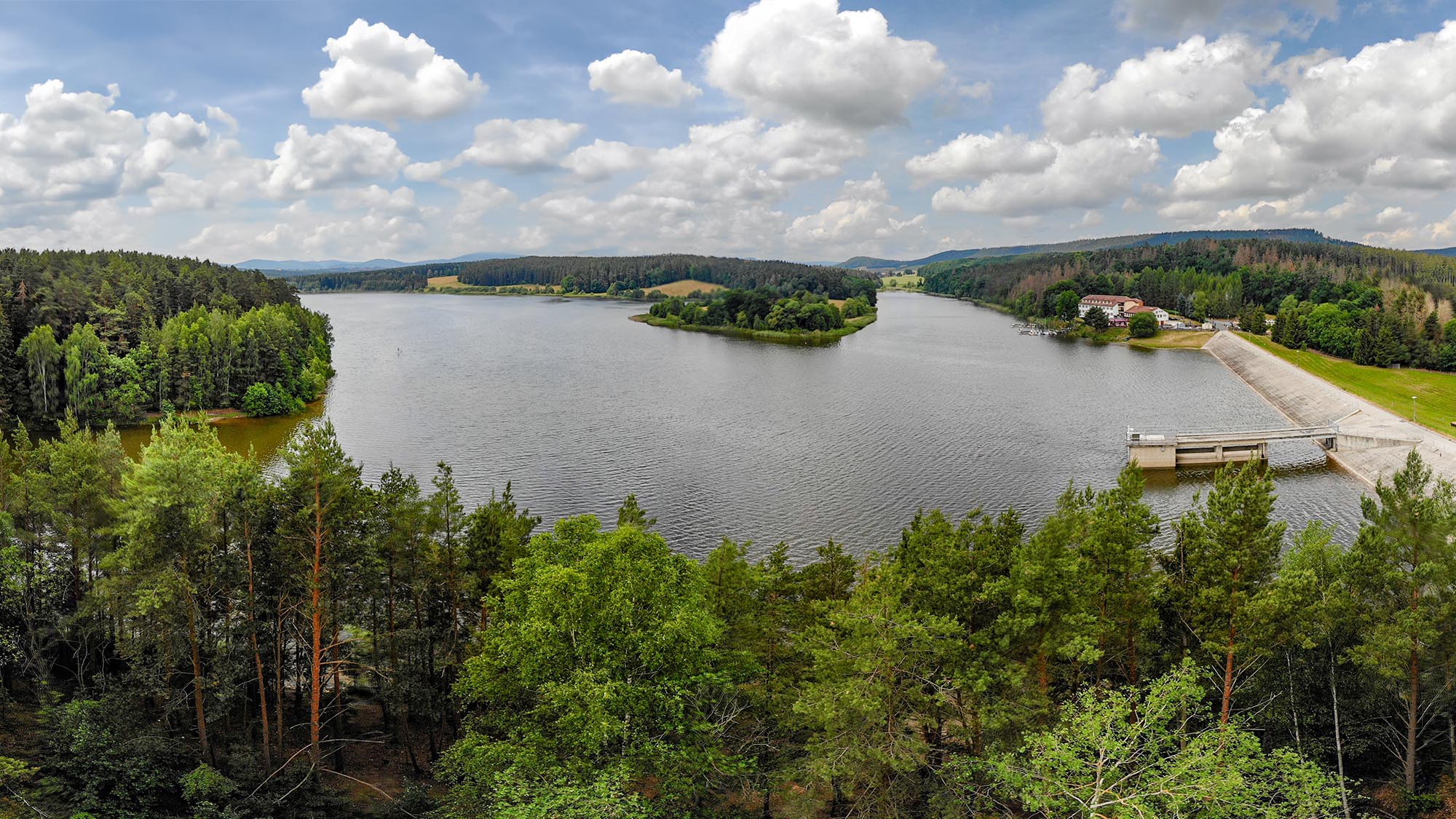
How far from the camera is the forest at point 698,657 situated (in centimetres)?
1609

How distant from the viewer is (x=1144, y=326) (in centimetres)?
15150

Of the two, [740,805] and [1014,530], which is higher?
[1014,530]

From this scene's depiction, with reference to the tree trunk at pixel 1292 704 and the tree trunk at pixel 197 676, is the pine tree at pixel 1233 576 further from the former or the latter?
the tree trunk at pixel 197 676

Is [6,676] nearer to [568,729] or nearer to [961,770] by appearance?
[568,729]

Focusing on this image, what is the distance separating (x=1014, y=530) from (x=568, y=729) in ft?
41.6

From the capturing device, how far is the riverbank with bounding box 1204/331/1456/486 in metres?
56.9

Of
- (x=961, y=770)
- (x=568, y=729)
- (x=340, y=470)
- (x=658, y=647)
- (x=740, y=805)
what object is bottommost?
(x=740, y=805)

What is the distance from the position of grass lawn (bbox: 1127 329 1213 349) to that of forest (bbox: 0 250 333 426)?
13926 cm

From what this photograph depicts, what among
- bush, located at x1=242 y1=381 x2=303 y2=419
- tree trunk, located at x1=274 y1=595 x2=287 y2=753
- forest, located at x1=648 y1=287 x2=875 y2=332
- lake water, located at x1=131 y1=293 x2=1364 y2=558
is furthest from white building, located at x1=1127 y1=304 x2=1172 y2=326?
tree trunk, located at x1=274 y1=595 x2=287 y2=753

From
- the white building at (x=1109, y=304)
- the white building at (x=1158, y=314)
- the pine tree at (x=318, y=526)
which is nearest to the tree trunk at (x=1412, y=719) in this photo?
the pine tree at (x=318, y=526)

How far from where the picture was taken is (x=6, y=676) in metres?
23.1

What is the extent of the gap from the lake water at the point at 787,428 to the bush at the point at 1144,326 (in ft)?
70.9

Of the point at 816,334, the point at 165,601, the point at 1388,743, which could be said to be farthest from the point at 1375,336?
the point at 165,601

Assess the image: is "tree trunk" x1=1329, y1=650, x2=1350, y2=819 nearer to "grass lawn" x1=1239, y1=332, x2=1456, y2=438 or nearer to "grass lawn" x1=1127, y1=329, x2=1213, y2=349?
"grass lawn" x1=1239, y1=332, x2=1456, y2=438
